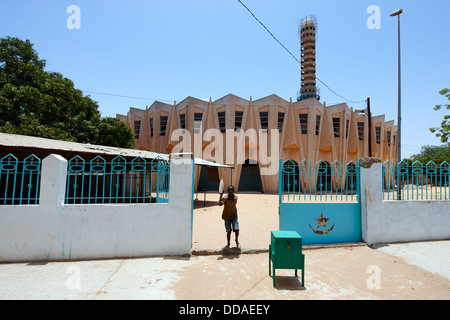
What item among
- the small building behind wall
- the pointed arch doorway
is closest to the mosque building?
the pointed arch doorway

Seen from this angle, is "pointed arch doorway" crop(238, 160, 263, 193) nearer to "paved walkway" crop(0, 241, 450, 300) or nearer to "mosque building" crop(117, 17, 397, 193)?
"mosque building" crop(117, 17, 397, 193)

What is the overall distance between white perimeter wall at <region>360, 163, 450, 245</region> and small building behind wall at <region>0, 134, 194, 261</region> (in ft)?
14.2

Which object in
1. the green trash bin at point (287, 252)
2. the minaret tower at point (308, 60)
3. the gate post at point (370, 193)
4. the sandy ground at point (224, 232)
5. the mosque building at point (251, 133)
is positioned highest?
the minaret tower at point (308, 60)

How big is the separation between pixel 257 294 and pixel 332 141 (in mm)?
24077

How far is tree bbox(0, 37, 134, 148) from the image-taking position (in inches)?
600

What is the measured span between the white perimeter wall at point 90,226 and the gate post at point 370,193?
4.28 m

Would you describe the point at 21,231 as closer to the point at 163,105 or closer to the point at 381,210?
the point at 381,210

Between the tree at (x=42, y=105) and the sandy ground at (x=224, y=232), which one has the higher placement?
the tree at (x=42, y=105)

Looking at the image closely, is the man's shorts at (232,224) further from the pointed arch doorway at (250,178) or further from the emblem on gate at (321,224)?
the pointed arch doorway at (250,178)

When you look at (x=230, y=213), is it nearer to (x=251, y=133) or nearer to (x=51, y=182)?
(x=51, y=182)

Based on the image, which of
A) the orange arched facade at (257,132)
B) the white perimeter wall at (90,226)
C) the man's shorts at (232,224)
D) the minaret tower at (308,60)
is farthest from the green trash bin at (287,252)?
the minaret tower at (308,60)

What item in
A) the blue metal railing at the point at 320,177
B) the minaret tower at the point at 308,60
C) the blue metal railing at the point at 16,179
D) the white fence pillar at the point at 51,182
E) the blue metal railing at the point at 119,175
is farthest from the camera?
the minaret tower at the point at 308,60

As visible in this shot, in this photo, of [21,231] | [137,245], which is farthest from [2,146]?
[137,245]

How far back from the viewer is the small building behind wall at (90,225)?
15.6ft
